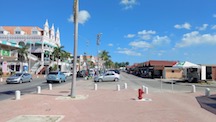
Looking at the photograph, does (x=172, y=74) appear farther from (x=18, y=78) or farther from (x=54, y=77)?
(x=18, y=78)

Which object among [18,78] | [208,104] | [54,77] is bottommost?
[208,104]

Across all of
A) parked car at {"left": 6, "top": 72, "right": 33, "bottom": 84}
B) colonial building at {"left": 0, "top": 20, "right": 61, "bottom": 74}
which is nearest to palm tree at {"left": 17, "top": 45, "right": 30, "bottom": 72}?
colonial building at {"left": 0, "top": 20, "right": 61, "bottom": 74}

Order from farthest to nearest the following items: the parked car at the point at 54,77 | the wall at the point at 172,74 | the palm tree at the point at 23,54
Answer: the palm tree at the point at 23,54 < the wall at the point at 172,74 < the parked car at the point at 54,77

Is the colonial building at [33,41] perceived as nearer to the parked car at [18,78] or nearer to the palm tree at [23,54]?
the palm tree at [23,54]

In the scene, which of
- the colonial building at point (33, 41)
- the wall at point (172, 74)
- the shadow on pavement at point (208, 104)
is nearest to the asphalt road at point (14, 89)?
the shadow on pavement at point (208, 104)

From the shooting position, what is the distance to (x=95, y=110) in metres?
11.9

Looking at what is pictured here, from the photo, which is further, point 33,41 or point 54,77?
point 33,41

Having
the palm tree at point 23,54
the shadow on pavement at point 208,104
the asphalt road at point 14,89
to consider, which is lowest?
the shadow on pavement at point 208,104

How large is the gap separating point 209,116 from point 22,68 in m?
56.5

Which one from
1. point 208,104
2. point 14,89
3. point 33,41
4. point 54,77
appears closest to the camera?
point 208,104

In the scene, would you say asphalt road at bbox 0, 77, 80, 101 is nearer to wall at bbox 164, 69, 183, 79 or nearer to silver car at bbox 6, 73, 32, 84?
silver car at bbox 6, 73, 32, 84

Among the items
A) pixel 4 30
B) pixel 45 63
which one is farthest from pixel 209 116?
pixel 4 30

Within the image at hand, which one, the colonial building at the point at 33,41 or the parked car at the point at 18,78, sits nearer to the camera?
the parked car at the point at 18,78

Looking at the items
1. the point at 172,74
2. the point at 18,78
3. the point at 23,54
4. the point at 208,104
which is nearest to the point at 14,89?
the point at 18,78
